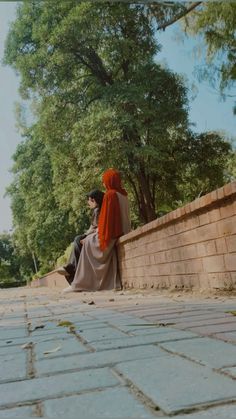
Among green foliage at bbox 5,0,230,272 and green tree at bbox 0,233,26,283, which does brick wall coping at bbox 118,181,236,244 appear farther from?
green tree at bbox 0,233,26,283

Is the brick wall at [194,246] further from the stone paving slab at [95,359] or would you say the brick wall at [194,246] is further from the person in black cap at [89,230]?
the stone paving slab at [95,359]

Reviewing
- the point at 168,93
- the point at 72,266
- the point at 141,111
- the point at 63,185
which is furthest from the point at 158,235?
the point at 63,185

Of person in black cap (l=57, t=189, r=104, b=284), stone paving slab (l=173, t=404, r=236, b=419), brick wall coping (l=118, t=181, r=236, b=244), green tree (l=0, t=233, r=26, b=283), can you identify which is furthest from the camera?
green tree (l=0, t=233, r=26, b=283)

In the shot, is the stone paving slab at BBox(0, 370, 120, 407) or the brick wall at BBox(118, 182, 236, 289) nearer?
the stone paving slab at BBox(0, 370, 120, 407)

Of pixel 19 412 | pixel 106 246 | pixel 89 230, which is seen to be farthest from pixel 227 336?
pixel 89 230

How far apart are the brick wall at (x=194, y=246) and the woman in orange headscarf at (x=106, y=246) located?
1184 millimetres

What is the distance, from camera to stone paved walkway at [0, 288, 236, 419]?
1173mm

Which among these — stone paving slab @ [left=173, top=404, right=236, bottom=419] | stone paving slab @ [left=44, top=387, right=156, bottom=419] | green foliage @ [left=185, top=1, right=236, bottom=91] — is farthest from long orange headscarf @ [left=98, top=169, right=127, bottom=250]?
stone paving slab @ [left=173, top=404, right=236, bottom=419]

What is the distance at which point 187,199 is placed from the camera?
64.6 ft

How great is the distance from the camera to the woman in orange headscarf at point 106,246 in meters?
8.41

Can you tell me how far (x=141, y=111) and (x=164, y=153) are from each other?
164 centimetres

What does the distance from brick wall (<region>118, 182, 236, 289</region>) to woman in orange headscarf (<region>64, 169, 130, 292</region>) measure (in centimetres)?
118

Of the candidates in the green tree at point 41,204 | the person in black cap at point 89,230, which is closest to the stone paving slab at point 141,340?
the person in black cap at point 89,230

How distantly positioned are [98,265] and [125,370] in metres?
7.02
